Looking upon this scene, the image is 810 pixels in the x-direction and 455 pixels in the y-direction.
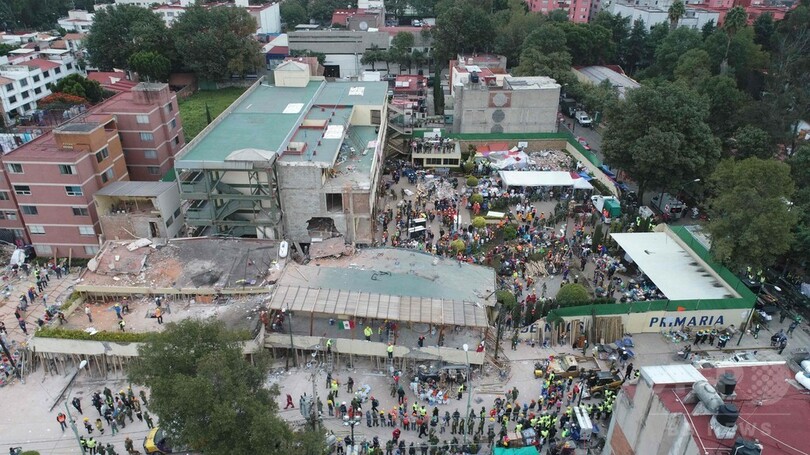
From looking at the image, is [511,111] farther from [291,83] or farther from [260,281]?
[260,281]

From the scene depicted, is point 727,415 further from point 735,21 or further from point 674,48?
point 735,21

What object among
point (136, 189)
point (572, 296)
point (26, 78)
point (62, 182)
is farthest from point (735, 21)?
point (26, 78)

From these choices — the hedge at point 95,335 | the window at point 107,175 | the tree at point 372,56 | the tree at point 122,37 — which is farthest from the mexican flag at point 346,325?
the tree at point 122,37

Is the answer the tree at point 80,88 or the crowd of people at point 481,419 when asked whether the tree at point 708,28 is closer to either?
the crowd of people at point 481,419

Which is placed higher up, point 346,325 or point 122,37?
point 122,37

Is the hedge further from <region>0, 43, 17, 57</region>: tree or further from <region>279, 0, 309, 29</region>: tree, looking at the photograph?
<region>279, 0, 309, 29</region>: tree
